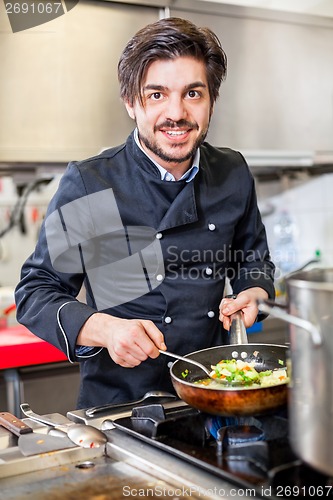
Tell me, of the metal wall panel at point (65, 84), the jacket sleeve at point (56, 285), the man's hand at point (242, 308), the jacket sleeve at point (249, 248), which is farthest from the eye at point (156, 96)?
the metal wall panel at point (65, 84)

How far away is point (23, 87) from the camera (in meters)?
2.66

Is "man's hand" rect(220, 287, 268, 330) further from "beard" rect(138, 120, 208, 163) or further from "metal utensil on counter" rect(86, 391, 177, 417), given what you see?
"beard" rect(138, 120, 208, 163)

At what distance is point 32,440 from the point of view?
1.10 m

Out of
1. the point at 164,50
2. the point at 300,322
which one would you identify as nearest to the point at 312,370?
the point at 300,322

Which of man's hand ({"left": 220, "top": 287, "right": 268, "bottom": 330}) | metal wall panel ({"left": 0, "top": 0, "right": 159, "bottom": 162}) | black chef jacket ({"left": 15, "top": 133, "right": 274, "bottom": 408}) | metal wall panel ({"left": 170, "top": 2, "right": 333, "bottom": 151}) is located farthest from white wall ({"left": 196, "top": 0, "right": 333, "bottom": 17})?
man's hand ({"left": 220, "top": 287, "right": 268, "bottom": 330})

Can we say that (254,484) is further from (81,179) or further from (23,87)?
(23,87)

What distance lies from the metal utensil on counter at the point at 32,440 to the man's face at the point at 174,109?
0.71m

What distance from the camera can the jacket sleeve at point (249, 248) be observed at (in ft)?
5.68

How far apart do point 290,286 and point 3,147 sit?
2048 millimetres

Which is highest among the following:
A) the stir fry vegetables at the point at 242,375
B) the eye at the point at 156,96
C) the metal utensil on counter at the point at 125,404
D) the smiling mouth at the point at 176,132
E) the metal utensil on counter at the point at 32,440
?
the eye at the point at 156,96

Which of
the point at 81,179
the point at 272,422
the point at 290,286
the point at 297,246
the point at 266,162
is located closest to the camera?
the point at 290,286

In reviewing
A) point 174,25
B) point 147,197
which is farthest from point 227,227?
point 174,25

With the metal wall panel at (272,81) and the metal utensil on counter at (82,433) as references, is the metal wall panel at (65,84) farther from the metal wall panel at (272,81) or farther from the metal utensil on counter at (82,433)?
the metal utensil on counter at (82,433)

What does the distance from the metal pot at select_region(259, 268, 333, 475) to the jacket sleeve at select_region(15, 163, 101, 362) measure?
0.58 meters
